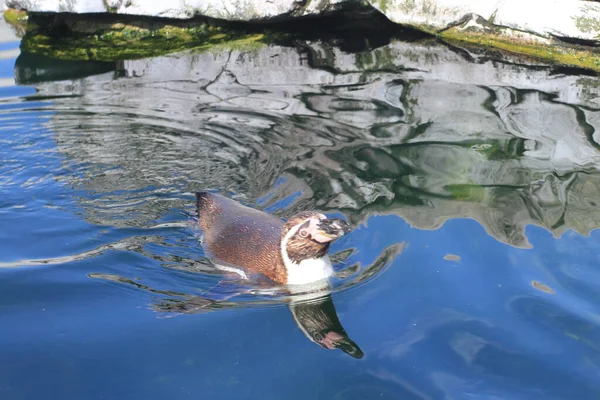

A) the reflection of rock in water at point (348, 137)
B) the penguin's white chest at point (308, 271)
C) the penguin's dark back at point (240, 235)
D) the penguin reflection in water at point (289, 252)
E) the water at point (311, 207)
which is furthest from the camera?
the reflection of rock in water at point (348, 137)

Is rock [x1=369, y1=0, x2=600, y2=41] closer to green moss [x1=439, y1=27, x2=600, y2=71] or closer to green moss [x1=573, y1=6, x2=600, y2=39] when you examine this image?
green moss [x1=573, y1=6, x2=600, y2=39]

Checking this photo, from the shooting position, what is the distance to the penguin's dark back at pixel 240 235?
5496 mm

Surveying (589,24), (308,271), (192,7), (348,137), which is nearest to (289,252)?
(308,271)

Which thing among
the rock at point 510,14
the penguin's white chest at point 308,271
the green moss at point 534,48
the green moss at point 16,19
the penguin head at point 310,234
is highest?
the rock at point 510,14

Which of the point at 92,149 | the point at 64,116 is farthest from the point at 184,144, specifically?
the point at 64,116

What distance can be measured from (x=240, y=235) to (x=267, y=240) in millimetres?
277

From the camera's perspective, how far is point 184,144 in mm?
7828

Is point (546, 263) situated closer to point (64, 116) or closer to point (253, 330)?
point (253, 330)

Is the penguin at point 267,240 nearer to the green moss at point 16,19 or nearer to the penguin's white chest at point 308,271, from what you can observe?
the penguin's white chest at point 308,271

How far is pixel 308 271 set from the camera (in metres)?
5.25

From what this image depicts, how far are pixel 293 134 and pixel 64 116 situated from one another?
2.53 m

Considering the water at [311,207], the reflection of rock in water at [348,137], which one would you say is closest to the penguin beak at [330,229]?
the water at [311,207]

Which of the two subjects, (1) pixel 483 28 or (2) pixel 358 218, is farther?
(1) pixel 483 28

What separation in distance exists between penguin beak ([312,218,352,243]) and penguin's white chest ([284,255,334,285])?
259 millimetres
